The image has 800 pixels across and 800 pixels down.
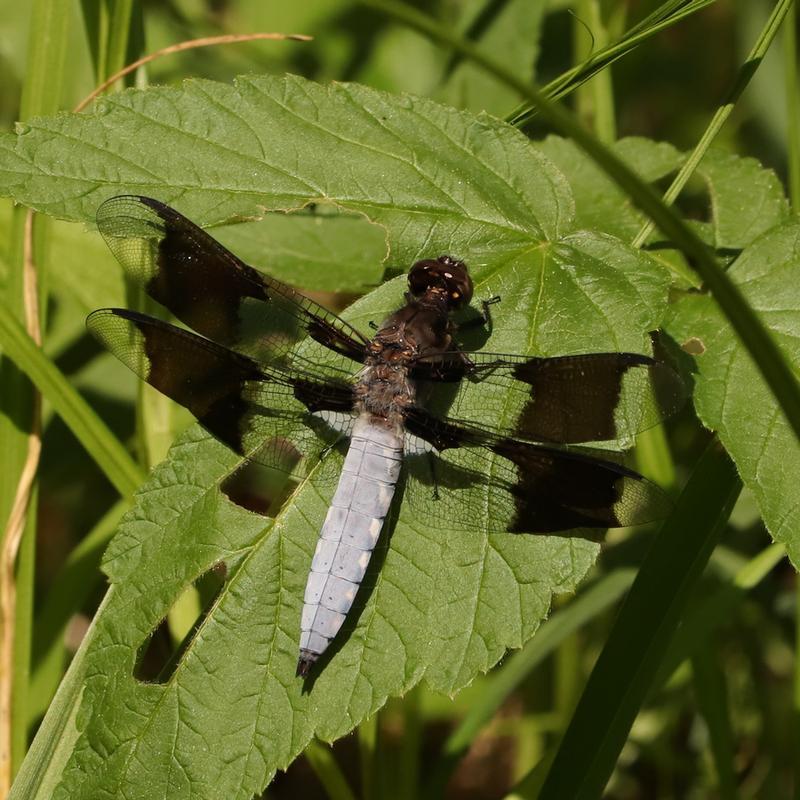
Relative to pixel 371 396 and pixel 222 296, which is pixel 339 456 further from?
pixel 222 296

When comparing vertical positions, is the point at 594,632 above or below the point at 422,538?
above

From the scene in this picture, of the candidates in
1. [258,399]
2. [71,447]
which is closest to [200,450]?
[258,399]

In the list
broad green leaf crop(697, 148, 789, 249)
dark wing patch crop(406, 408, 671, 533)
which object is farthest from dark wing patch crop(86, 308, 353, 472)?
broad green leaf crop(697, 148, 789, 249)

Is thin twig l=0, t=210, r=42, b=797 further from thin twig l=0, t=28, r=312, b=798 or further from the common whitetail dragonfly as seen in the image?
the common whitetail dragonfly

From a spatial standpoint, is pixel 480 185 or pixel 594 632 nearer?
pixel 480 185

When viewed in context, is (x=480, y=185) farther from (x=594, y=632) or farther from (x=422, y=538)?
(x=594, y=632)

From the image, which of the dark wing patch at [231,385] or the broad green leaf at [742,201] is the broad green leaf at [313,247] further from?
the broad green leaf at [742,201]
